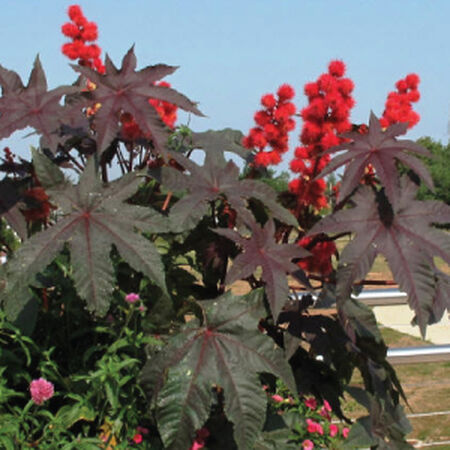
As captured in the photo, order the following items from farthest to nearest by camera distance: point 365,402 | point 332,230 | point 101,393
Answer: point 365,402
point 101,393
point 332,230

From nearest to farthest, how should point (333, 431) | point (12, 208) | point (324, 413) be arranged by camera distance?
point (12, 208) < point (333, 431) < point (324, 413)

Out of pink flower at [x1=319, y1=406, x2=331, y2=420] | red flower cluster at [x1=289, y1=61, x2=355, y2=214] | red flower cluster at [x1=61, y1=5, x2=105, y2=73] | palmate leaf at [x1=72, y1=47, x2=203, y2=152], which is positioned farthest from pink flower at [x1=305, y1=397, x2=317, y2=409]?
red flower cluster at [x1=61, y1=5, x2=105, y2=73]

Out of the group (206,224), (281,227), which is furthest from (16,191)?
(281,227)

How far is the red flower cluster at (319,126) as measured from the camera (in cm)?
156

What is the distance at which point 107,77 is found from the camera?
146 cm

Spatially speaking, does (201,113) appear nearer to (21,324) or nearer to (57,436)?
(21,324)

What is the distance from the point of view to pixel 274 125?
65.4 inches

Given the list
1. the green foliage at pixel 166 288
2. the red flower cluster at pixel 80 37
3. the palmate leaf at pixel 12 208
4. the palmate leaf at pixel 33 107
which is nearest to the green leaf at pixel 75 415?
the green foliage at pixel 166 288

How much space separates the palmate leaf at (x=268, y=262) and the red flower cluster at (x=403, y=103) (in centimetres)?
44

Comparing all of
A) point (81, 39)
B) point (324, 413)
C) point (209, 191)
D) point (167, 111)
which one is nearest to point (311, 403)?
point (324, 413)

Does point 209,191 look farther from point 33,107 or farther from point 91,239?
point 33,107

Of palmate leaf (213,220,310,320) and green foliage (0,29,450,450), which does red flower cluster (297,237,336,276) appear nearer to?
green foliage (0,29,450,450)

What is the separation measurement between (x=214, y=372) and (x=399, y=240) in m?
0.44

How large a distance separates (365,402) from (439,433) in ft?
6.16
